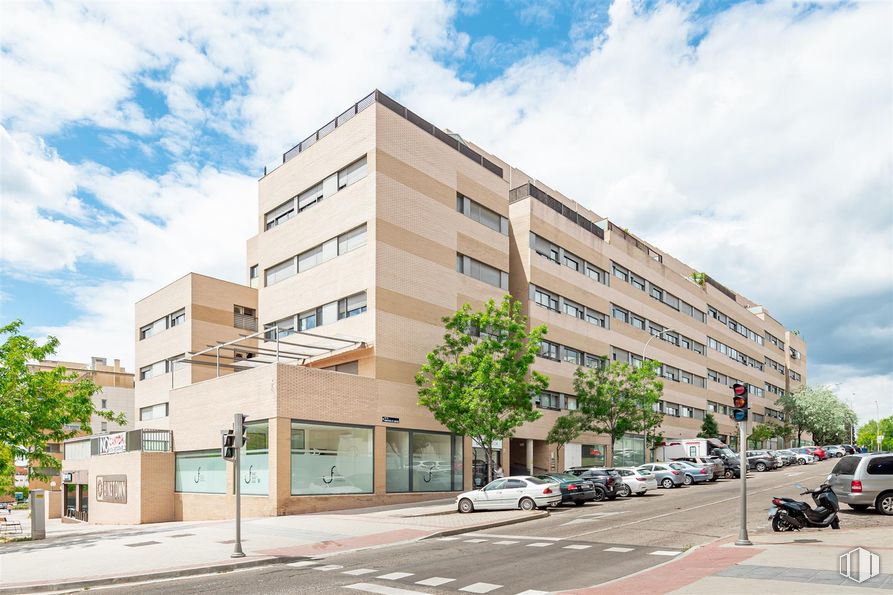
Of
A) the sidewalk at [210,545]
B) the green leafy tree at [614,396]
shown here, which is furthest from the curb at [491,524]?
the green leafy tree at [614,396]

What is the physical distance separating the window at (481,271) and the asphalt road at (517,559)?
16.5 m

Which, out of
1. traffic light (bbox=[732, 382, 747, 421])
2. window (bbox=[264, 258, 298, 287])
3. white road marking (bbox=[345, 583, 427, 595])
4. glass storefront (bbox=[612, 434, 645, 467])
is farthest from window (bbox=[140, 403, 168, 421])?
traffic light (bbox=[732, 382, 747, 421])

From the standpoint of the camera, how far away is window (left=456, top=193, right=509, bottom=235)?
1542 inches

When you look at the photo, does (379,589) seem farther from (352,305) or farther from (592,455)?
(592,455)

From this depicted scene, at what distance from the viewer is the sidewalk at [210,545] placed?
14805 mm

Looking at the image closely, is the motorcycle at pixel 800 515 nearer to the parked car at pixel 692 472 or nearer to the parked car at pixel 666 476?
the parked car at pixel 666 476

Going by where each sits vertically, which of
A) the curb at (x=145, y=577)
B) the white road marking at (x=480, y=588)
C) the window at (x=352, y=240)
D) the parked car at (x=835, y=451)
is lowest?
the parked car at (x=835, y=451)

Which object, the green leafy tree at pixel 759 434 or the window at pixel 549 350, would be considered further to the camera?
the green leafy tree at pixel 759 434

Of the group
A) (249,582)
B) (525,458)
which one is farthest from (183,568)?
(525,458)

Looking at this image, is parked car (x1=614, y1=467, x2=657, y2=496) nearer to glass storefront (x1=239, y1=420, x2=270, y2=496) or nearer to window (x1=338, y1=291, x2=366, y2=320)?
window (x1=338, y1=291, x2=366, y2=320)

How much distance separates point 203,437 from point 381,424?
8.78 meters

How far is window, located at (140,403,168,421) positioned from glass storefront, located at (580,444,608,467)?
27514 mm

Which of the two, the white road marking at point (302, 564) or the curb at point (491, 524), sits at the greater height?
the white road marking at point (302, 564)

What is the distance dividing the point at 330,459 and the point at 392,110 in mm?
16767
